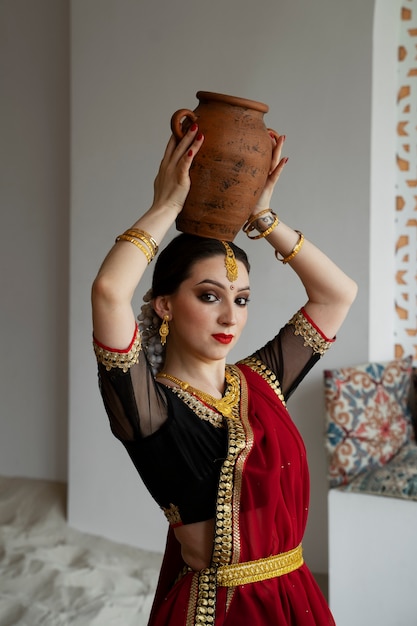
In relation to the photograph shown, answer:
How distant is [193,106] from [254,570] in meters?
2.54

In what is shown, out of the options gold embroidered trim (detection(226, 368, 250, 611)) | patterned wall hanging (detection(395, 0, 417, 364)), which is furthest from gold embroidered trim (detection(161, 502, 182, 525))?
patterned wall hanging (detection(395, 0, 417, 364))

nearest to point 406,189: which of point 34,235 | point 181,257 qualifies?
point 34,235

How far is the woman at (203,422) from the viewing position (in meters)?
1.47

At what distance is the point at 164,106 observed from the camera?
149 inches

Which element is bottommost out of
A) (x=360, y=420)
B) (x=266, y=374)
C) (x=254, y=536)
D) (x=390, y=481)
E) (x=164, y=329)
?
(x=390, y=481)

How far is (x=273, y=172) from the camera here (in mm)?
1644

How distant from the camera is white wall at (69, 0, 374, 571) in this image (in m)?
3.42

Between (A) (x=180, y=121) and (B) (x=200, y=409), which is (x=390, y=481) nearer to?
(B) (x=200, y=409)

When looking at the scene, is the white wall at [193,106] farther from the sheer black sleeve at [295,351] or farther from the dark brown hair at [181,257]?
the dark brown hair at [181,257]

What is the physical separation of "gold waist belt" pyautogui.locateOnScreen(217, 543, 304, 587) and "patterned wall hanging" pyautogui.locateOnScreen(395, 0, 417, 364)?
7.56 ft

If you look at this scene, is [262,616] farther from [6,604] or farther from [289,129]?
[289,129]

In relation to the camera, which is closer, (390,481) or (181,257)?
(181,257)

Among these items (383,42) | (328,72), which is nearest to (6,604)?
(328,72)

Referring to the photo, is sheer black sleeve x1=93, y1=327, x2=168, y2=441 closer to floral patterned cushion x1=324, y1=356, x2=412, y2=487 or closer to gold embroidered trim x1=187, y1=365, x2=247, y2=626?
gold embroidered trim x1=187, y1=365, x2=247, y2=626
